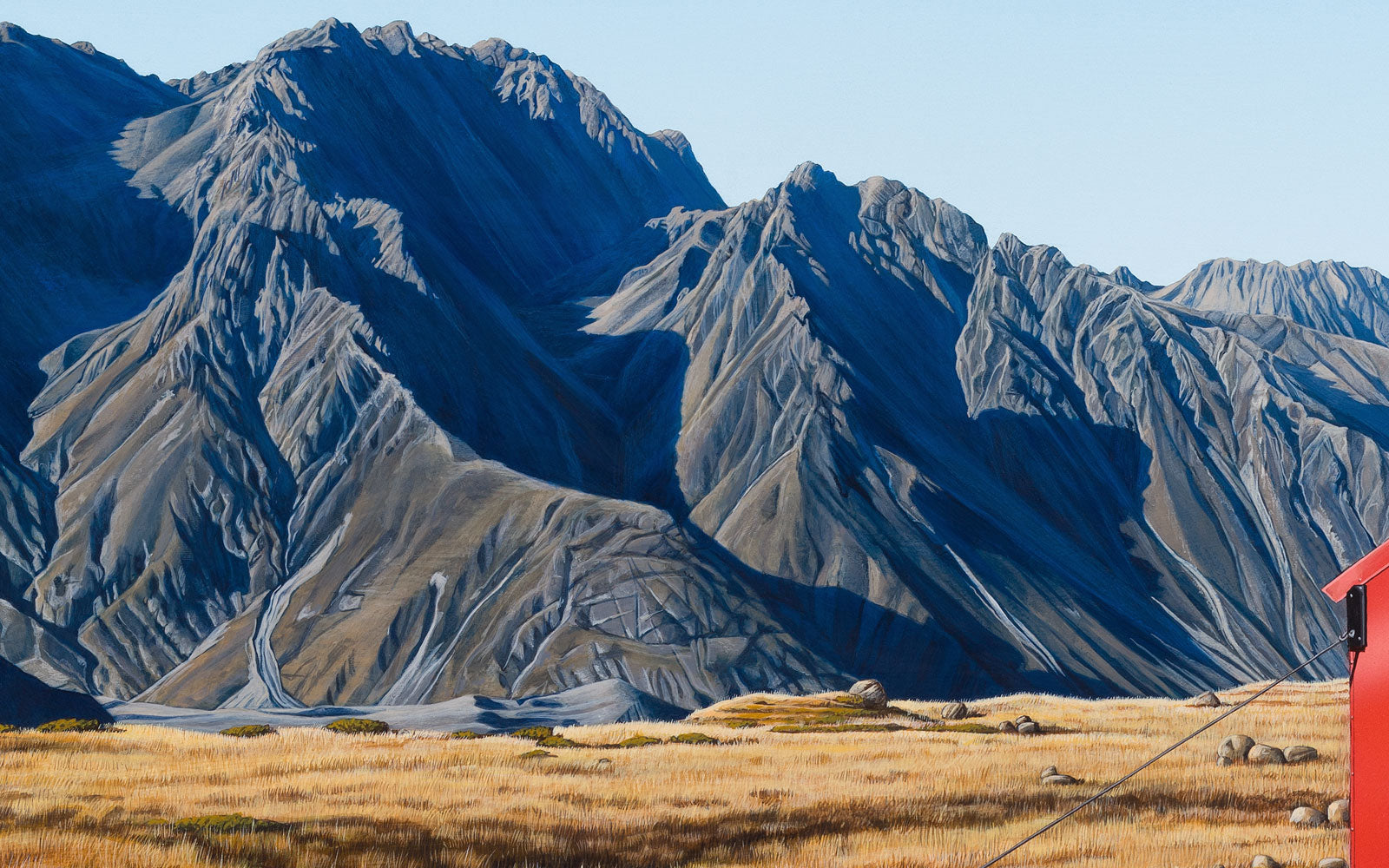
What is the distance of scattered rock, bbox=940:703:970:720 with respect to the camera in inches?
1452

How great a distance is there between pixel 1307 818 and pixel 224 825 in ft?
49.4

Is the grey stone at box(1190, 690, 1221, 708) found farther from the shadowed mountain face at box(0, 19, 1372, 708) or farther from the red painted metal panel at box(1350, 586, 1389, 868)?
the shadowed mountain face at box(0, 19, 1372, 708)

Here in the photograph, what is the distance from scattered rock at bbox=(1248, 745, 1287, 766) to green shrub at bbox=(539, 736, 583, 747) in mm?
13273

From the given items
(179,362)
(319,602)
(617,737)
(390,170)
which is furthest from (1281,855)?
(390,170)

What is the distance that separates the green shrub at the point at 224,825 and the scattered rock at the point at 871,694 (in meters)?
22.9

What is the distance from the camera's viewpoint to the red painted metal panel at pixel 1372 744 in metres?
15.8

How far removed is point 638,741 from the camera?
1245 inches

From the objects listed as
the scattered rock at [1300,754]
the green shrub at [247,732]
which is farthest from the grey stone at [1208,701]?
the green shrub at [247,732]

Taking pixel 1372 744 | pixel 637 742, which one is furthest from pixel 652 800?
pixel 1372 744

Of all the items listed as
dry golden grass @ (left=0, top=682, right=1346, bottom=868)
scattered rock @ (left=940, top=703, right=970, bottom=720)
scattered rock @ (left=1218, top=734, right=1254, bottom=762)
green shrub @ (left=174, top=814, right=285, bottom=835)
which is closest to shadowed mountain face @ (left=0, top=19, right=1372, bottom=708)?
scattered rock @ (left=940, top=703, right=970, bottom=720)

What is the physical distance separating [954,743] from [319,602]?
256 feet

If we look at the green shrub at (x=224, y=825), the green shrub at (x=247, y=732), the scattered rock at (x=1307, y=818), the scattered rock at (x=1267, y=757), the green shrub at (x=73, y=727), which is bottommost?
the scattered rock at (x=1307, y=818)

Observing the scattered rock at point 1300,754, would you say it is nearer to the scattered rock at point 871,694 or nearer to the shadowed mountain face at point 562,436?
the scattered rock at point 871,694

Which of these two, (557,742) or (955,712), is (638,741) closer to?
(557,742)
